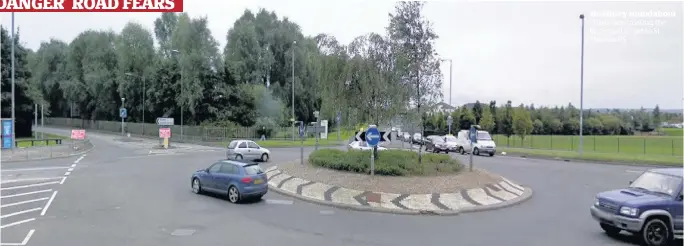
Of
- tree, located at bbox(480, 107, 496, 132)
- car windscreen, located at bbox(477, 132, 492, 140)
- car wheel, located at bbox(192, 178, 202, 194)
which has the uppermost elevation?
tree, located at bbox(480, 107, 496, 132)

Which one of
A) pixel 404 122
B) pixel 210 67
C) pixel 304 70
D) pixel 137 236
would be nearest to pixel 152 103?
pixel 210 67

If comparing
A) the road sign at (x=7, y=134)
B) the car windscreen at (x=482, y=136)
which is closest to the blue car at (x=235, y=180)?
the road sign at (x=7, y=134)

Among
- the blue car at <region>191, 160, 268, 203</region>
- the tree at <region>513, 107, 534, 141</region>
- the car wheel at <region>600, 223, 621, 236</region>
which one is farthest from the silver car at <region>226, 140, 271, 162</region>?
the tree at <region>513, 107, 534, 141</region>

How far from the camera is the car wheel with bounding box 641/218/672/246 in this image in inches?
420

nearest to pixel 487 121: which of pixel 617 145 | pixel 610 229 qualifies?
pixel 617 145

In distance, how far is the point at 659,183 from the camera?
1158 centimetres

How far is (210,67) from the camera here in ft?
192

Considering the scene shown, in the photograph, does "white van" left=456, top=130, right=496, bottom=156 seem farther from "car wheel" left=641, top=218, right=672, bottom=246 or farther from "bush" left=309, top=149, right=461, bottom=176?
"car wheel" left=641, top=218, right=672, bottom=246

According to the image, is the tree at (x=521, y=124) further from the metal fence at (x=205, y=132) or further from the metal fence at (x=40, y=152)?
the metal fence at (x=40, y=152)

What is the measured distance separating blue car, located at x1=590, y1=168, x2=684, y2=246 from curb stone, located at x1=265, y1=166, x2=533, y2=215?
175 inches

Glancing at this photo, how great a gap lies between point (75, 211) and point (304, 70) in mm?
48678

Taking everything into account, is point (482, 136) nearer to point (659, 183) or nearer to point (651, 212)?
point (659, 183)

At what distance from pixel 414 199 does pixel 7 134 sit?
100 ft

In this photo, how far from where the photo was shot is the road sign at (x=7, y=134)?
108 ft
